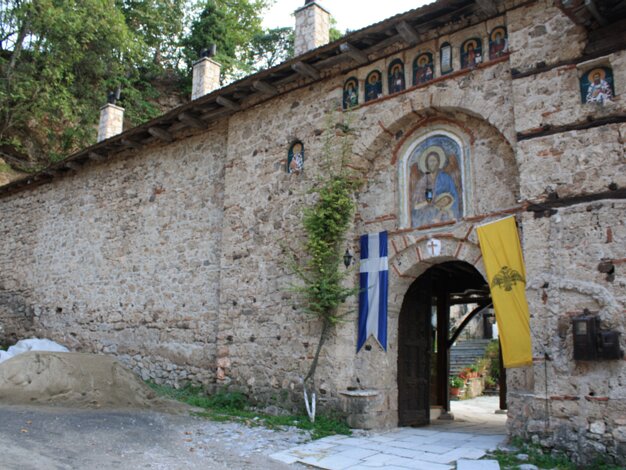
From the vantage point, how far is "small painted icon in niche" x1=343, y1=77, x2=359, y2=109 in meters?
7.91

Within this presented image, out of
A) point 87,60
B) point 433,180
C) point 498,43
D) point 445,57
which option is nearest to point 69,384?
point 433,180

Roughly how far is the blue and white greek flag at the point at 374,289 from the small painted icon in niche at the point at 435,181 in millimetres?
606

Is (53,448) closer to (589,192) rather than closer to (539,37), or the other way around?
(589,192)

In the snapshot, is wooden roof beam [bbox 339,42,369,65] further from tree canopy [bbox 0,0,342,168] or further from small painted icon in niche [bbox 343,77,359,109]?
tree canopy [bbox 0,0,342,168]

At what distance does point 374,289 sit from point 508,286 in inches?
72.2

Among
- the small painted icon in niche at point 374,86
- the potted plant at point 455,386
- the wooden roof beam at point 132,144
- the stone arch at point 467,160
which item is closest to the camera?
the stone arch at point 467,160

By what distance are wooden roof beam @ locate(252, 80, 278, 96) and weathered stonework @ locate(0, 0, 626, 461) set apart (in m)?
0.12

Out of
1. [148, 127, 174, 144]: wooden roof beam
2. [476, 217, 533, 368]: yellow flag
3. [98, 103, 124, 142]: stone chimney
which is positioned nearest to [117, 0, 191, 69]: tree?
[98, 103, 124, 142]: stone chimney

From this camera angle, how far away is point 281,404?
7797 mm

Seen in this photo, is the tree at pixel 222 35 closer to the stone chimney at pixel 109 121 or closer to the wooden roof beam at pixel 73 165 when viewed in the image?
the stone chimney at pixel 109 121

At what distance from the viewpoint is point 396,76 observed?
7543 mm

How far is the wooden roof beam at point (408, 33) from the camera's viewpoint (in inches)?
275

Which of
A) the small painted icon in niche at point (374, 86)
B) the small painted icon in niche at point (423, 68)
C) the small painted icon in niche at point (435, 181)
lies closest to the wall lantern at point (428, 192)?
the small painted icon in niche at point (435, 181)

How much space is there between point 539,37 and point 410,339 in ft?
13.6
